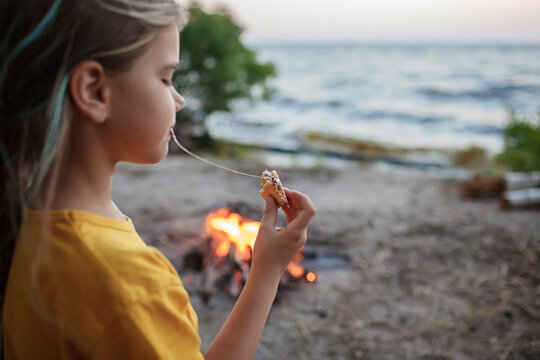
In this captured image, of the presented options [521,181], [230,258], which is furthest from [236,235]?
[521,181]

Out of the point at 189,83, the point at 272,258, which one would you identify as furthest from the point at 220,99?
the point at 272,258

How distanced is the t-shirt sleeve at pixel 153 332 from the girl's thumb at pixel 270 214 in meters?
0.38

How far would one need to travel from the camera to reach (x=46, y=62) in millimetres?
912

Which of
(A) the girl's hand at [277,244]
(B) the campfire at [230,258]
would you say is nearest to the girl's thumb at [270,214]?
(A) the girl's hand at [277,244]

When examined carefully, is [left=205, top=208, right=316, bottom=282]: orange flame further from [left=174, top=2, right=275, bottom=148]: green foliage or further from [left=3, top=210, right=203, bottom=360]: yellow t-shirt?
[left=174, top=2, right=275, bottom=148]: green foliage

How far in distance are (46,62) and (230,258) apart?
279 centimetres

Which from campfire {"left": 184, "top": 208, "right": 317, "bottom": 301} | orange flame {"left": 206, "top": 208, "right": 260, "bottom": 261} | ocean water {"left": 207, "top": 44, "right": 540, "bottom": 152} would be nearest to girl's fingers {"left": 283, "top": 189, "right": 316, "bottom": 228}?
campfire {"left": 184, "top": 208, "right": 317, "bottom": 301}

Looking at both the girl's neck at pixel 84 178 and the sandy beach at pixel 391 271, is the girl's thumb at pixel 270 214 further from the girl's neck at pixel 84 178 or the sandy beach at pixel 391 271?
the sandy beach at pixel 391 271

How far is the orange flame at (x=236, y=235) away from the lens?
3.64 meters

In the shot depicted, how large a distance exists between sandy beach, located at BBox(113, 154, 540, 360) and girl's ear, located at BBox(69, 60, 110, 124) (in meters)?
2.24

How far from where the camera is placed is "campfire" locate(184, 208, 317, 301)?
347cm

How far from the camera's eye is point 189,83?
9547 mm

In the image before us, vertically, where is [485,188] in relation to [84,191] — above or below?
below

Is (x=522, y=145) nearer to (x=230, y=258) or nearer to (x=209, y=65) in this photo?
(x=230, y=258)
